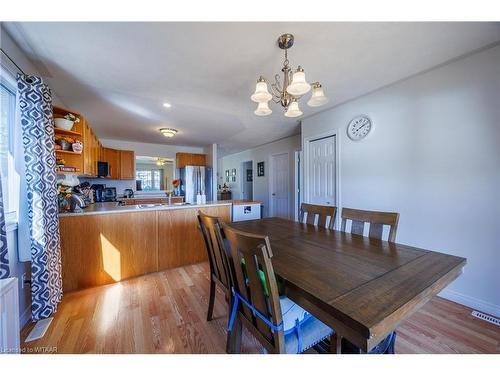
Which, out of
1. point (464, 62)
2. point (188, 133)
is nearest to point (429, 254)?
point (464, 62)

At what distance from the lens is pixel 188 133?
4.20 metres

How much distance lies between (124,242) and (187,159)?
11.0ft

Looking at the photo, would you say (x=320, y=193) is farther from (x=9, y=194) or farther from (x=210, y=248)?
(x=9, y=194)

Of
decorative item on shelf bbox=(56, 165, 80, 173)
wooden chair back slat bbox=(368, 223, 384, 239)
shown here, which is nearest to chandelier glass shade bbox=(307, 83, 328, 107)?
wooden chair back slat bbox=(368, 223, 384, 239)

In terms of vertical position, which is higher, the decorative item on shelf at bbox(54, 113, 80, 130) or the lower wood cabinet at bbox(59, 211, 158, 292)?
the decorative item on shelf at bbox(54, 113, 80, 130)

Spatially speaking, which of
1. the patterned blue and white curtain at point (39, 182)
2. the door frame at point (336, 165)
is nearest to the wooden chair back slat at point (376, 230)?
the door frame at point (336, 165)

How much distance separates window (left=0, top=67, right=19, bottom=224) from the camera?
60.5 inches

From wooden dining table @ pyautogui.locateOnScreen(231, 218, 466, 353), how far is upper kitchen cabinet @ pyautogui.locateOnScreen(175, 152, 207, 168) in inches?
178

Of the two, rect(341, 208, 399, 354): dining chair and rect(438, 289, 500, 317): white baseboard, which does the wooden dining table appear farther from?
rect(438, 289, 500, 317): white baseboard

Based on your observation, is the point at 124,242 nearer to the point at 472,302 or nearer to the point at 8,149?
the point at 8,149

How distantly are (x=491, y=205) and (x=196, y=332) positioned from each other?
267 cm

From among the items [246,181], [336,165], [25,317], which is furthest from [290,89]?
[246,181]

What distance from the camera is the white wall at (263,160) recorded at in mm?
4602

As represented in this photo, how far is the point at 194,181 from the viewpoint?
16.8ft
